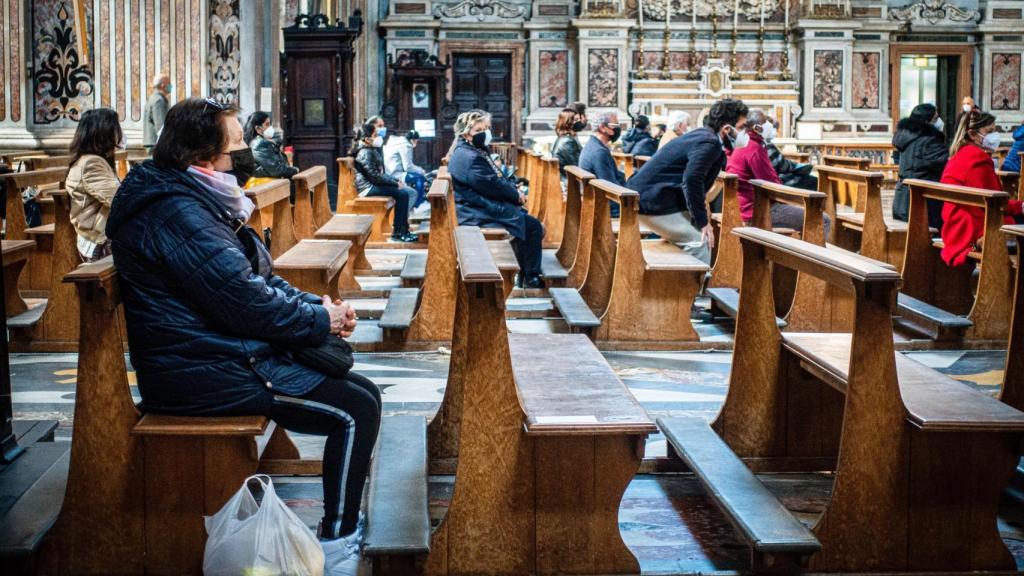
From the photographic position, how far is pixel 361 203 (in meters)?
11.3

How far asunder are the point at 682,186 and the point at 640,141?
5911 mm

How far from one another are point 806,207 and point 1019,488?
273 cm

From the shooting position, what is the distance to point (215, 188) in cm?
331

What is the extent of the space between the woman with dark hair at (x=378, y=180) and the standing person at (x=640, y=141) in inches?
107

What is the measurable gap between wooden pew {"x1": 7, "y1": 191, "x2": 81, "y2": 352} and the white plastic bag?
3.63 m

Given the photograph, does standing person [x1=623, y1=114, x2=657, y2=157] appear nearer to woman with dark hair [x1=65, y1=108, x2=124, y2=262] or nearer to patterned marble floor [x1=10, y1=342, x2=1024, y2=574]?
patterned marble floor [x1=10, y1=342, x2=1024, y2=574]

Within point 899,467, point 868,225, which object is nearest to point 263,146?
point 868,225

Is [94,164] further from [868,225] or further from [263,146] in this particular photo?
[868,225]

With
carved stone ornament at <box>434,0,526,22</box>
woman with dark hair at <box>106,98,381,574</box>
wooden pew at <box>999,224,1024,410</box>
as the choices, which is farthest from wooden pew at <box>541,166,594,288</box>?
carved stone ornament at <box>434,0,526,22</box>

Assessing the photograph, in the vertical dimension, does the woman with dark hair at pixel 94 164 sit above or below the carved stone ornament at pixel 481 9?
below

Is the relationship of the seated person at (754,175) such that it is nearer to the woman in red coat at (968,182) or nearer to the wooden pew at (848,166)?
the woman in red coat at (968,182)

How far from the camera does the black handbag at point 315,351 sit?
11.0 feet

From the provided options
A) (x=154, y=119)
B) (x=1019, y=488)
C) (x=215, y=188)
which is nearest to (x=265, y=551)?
(x=215, y=188)

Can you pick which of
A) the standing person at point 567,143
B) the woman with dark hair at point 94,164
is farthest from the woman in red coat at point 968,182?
the woman with dark hair at point 94,164
